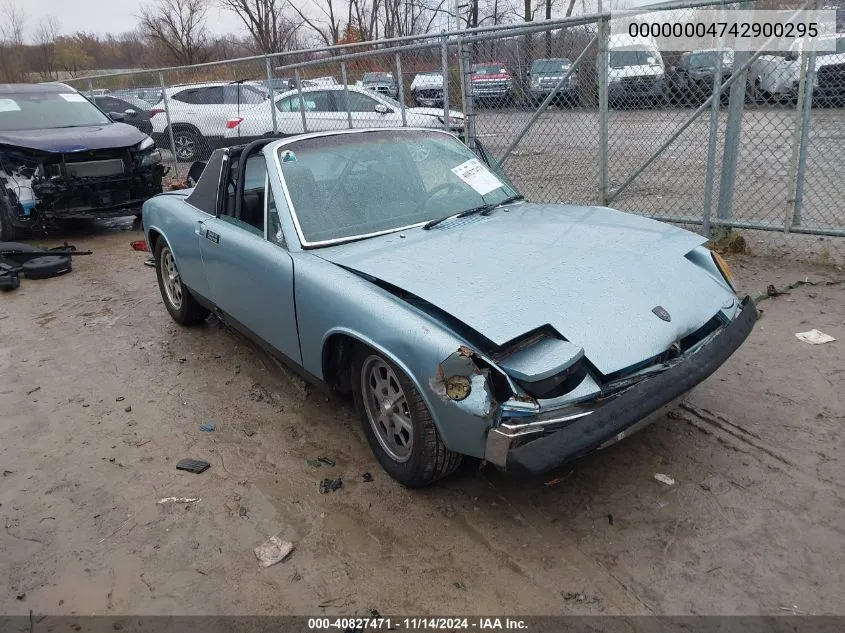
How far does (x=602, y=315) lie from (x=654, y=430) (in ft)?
3.33

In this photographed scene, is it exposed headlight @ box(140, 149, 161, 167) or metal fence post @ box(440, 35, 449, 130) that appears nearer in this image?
metal fence post @ box(440, 35, 449, 130)

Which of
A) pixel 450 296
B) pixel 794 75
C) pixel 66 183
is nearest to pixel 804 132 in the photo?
pixel 794 75

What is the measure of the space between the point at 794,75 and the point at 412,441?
474 cm

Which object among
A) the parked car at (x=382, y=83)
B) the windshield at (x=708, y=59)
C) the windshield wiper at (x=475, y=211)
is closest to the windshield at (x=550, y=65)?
the windshield at (x=708, y=59)

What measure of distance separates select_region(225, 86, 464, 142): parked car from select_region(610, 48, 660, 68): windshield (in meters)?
2.07

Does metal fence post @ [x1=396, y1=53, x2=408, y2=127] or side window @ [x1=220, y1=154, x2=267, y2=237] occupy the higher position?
metal fence post @ [x1=396, y1=53, x2=408, y2=127]

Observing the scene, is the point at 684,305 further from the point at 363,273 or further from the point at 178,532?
the point at 178,532

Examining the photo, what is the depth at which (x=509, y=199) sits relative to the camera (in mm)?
4066

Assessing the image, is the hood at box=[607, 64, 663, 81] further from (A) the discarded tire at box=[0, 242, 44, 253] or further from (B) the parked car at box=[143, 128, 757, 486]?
(A) the discarded tire at box=[0, 242, 44, 253]

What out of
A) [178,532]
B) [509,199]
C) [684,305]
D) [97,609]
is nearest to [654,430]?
[684,305]

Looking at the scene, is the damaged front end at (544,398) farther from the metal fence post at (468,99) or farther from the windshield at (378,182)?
the metal fence post at (468,99)

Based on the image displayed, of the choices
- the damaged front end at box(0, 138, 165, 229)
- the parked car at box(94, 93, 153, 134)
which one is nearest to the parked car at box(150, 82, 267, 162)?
the parked car at box(94, 93, 153, 134)

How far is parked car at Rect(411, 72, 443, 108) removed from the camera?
303 inches

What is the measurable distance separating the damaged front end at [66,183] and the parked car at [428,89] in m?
3.80
